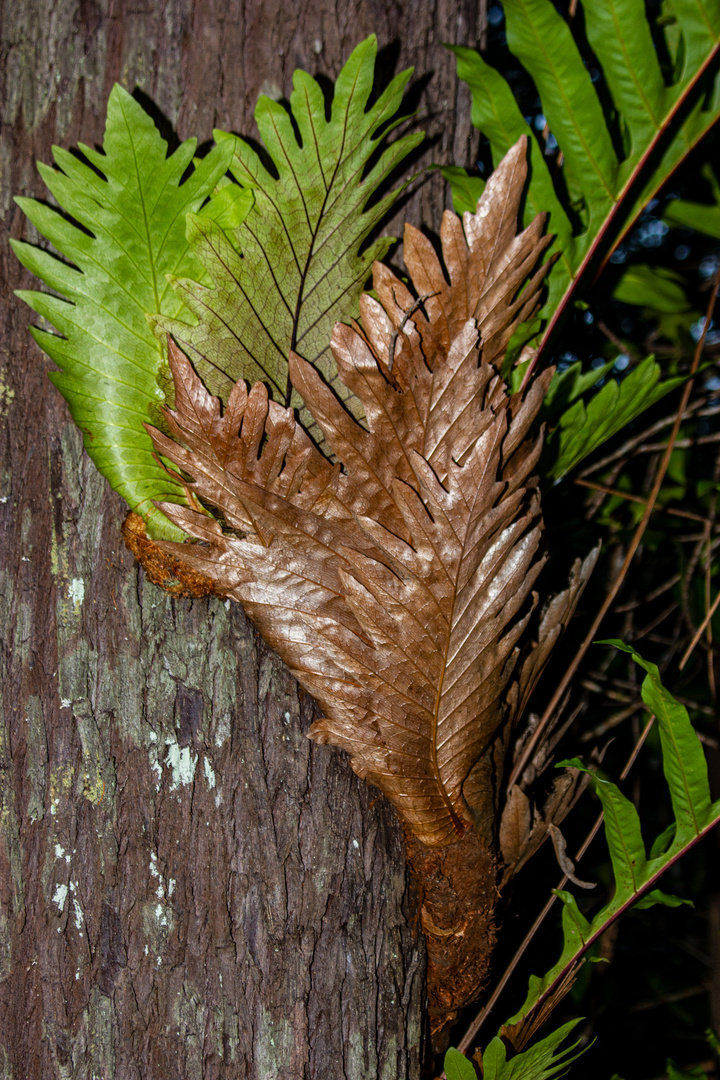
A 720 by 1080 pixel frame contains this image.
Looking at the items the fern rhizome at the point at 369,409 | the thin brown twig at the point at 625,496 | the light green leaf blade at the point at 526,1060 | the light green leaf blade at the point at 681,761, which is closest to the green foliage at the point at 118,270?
the fern rhizome at the point at 369,409

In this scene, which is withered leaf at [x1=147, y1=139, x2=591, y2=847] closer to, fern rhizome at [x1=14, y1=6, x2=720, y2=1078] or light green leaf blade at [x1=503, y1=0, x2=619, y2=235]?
fern rhizome at [x1=14, y1=6, x2=720, y2=1078]

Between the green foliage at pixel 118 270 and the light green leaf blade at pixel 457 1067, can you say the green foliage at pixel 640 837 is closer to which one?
the light green leaf blade at pixel 457 1067

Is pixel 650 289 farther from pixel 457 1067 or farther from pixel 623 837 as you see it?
pixel 457 1067

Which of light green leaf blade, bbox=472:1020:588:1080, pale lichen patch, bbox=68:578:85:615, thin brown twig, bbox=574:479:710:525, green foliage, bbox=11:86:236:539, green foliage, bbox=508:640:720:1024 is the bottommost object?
light green leaf blade, bbox=472:1020:588:1080

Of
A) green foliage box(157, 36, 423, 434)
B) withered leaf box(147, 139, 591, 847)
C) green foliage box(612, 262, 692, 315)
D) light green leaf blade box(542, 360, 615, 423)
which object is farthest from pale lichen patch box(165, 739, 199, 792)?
green foliage box(612, 262, 692, 315)

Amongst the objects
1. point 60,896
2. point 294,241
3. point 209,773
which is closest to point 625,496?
point 294,241

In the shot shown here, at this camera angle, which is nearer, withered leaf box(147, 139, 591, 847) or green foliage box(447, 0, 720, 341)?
withered leaf box(147, 139, 591, 847)

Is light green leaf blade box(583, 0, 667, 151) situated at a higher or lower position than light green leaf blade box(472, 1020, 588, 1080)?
higher
